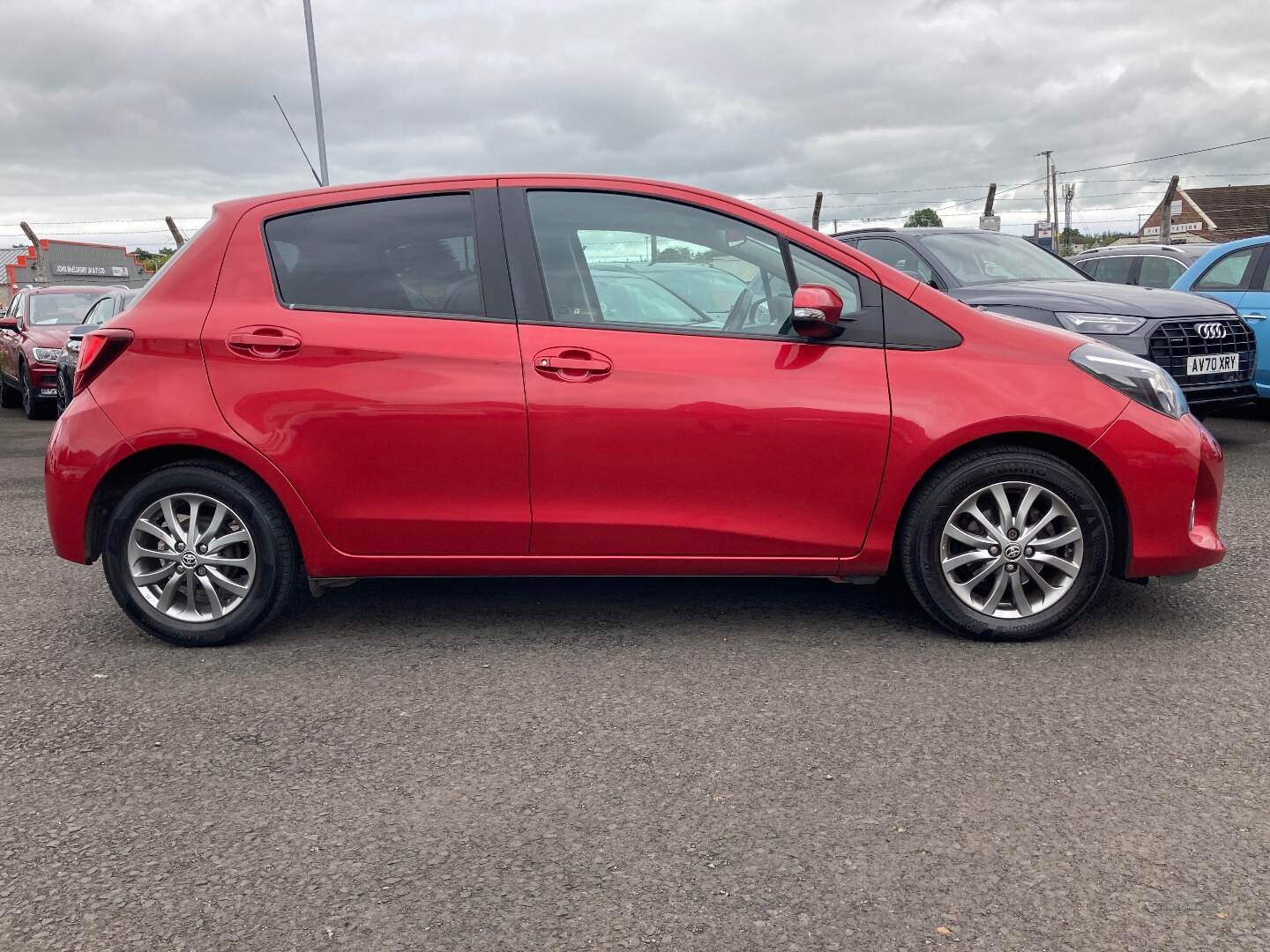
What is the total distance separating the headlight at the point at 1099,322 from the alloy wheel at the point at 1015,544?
3.79 meters

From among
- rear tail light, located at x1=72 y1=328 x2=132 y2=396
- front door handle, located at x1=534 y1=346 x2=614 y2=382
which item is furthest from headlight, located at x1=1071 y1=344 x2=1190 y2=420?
rear tail light, located at x1=72 y1=328 x2=132 y2=396

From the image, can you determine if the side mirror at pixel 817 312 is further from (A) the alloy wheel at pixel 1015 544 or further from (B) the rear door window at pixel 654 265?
(A) the alloy wheel at pixel 1015 544

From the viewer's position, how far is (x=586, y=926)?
2406 millimetres

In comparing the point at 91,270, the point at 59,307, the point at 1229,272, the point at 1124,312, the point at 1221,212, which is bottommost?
the point at 1124,312

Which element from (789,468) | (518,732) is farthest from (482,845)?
(789,468)

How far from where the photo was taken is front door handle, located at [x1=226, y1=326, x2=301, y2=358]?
411 centimetres

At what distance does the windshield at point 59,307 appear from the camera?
578 inches

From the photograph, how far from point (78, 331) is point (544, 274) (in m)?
8.69

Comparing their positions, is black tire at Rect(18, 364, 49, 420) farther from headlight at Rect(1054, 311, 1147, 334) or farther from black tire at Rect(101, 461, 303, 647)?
headlight at Rect(1054, 311, 1147, 334)

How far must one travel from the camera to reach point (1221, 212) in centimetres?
6331

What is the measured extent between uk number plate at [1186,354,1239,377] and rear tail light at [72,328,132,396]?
252 inches

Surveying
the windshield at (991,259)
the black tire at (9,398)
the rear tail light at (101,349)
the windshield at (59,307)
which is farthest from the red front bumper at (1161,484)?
the black tire at (9,398)

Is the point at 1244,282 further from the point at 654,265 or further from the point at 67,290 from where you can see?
the point at 67,290

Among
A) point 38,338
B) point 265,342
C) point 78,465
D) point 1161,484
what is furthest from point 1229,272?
point 38,338
